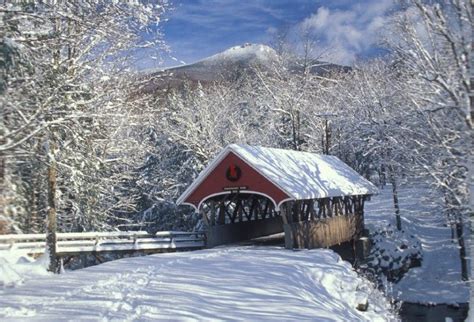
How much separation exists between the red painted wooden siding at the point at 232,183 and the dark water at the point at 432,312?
8982mm

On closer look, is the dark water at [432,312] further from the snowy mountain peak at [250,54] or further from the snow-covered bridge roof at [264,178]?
the snowy mountain peak at [250,54]

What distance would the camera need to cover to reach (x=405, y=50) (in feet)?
39.0

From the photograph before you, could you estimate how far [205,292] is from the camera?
995 centimetres

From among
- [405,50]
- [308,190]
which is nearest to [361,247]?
[308,190]

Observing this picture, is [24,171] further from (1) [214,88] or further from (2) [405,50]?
(1) [214,88]

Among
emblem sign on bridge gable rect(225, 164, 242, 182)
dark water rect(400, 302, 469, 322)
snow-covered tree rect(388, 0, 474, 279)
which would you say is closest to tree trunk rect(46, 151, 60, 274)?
emblem sign on bridge gable rect(225, 164, 242, 182)

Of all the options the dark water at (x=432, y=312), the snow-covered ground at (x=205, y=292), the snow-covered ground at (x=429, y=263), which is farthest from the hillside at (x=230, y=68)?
the dark water at (x=432, y=312)

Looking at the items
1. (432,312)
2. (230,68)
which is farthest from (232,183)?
(230,68)

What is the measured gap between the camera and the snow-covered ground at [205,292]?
8.54 metres

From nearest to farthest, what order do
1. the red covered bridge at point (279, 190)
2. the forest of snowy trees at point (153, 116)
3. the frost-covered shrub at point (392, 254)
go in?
the forest of snowy trees at point (153, 116), the red covered bridge at point (279, 190), the frost-covered shrub at point (392, 254)

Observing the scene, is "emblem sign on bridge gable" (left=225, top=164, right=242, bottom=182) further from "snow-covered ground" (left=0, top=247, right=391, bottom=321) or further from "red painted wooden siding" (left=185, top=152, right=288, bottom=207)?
"snow-covered ground" (left=0, top=247, right=391, bottom=321)

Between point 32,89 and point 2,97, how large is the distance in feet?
5.96

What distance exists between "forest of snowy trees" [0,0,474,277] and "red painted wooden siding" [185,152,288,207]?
331cm

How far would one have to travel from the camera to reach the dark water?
21673 millimetres
